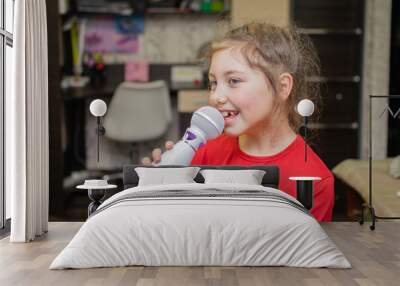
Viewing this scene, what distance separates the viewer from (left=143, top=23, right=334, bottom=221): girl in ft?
16.2

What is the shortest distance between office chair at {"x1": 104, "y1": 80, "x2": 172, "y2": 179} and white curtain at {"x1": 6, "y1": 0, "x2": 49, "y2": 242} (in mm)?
1749

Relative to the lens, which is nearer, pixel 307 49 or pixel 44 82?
pixel 44 82

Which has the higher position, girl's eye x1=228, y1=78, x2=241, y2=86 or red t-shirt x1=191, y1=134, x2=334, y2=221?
girl's eye x1=228, y1=78, x2=241, y2=86

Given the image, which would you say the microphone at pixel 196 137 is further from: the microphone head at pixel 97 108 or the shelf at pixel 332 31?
the shelf at pixel 332 31

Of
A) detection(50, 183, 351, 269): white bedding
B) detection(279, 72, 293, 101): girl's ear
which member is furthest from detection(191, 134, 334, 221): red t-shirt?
detection(50, 183, 351, 269): white bedding

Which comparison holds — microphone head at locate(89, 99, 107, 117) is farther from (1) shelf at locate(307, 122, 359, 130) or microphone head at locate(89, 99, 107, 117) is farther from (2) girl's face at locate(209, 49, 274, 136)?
(1) shelf at locate(307, 122, 359, 130)

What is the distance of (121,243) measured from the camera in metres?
3.25

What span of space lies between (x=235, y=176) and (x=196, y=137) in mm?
732

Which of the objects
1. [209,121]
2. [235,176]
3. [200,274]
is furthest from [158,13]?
[200,274]

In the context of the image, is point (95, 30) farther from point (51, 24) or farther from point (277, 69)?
point (277, 69)

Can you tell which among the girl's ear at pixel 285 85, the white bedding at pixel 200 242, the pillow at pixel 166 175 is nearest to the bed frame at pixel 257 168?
the pillow at pixel 166 175

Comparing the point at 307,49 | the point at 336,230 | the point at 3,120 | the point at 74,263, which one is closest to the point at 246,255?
the point at 74,263

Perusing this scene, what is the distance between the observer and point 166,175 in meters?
4.44

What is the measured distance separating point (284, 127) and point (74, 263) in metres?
2.32
